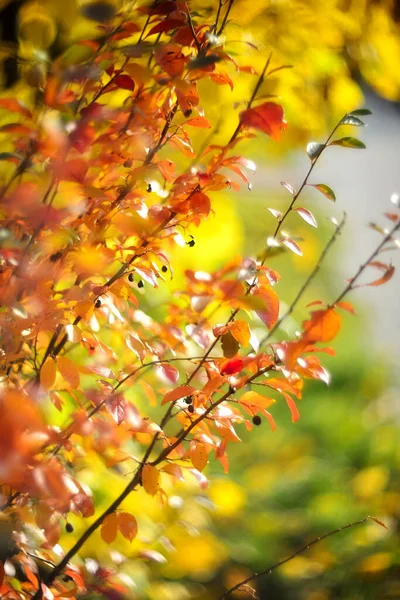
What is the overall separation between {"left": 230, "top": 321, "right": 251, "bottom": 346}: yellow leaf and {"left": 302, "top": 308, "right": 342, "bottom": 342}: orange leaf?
4.6 inches

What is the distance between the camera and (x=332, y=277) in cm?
607

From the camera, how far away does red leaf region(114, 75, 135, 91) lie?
0.97 meters

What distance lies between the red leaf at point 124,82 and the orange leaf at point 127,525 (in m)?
0.71

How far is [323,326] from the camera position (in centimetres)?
88

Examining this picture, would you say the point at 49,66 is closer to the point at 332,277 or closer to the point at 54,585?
the point at 54,585

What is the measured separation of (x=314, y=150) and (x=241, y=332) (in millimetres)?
304

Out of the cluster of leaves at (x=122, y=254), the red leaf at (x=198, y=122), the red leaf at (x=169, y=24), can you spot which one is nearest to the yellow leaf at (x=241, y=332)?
the cluster of leaves at (x=122, y=254)

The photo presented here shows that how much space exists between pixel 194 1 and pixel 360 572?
6.13 ft

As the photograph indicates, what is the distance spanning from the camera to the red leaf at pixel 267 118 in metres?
0.84

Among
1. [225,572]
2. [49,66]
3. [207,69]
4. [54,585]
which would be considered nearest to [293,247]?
[207,69]

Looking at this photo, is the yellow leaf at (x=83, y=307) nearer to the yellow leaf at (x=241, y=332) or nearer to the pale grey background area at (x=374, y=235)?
the yellow leaf at (x=241, y=332)

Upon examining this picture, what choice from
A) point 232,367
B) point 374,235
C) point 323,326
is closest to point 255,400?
point 232,367

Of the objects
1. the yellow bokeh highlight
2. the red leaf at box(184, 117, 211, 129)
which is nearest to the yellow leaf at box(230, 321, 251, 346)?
the red leaf at box(184, 117, 211, 129)

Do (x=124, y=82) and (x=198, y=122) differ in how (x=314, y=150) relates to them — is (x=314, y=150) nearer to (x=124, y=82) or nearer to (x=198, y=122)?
(x=198, y=122)
